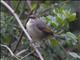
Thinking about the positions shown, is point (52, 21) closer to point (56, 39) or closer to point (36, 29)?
point (56, 39)

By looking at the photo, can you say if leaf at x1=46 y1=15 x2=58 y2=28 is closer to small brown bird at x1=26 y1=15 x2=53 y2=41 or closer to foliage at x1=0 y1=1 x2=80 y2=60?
foliage at x1=0 y1=1 x2=80 y2=60

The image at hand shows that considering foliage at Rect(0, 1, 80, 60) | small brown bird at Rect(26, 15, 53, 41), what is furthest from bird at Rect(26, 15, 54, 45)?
foliage at Rect(0, 1, 80, 60)

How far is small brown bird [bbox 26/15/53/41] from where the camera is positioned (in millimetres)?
3230

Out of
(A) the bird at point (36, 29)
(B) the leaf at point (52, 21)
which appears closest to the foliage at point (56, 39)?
(B) the leaf at point (52, 21)

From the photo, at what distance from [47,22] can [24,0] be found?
3.90 feet

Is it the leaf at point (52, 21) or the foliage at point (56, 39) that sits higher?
the leaf at point (52, 21)

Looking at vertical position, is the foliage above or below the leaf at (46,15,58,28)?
below

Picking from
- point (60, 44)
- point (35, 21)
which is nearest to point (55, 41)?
point (60, 44)

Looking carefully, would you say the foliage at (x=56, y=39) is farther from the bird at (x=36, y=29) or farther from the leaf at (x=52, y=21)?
the bird at (x=36, y=29)

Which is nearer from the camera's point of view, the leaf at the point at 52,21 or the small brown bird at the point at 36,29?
the leaf at the point at 52,21

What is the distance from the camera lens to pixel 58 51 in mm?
2861

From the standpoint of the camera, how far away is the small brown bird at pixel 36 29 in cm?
323

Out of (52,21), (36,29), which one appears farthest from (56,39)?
(36,29)

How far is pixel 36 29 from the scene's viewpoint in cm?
331
